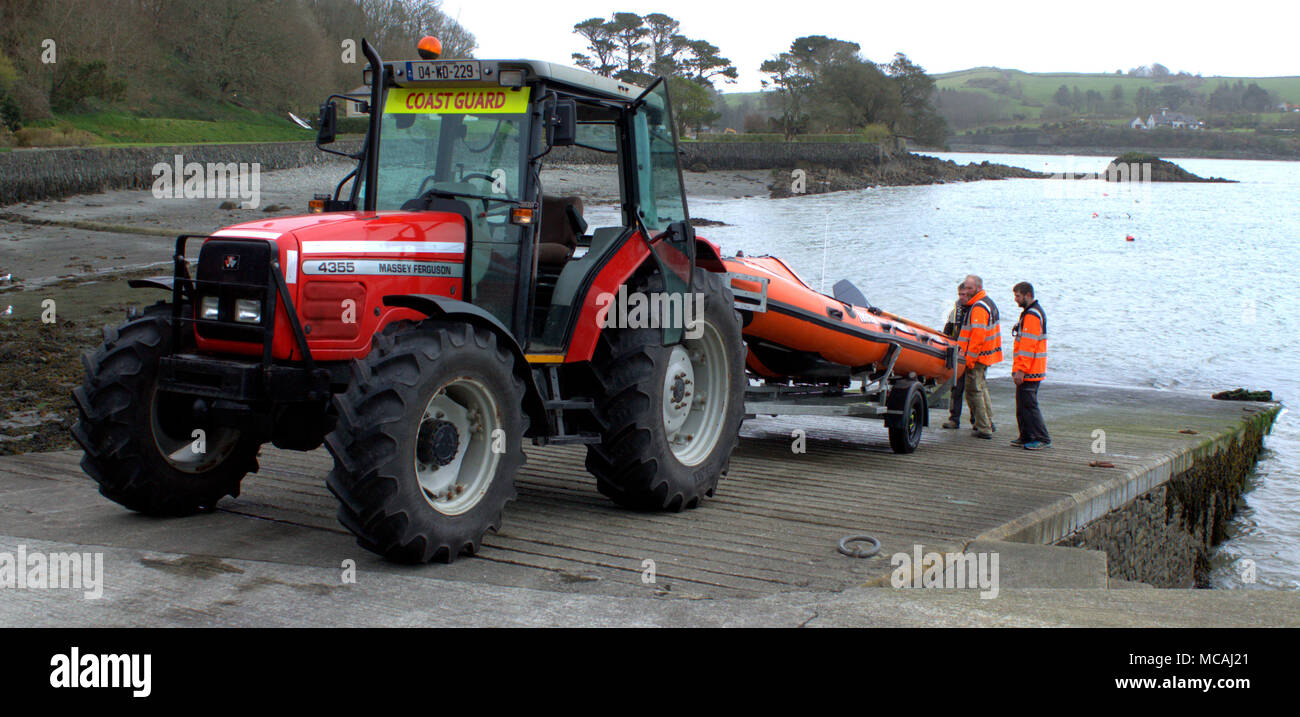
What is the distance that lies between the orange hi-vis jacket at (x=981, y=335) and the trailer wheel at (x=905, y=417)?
1386 mm

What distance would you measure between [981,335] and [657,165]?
5.43 m

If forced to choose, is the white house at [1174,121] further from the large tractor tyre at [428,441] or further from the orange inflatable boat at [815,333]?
the large tractor tyre at [428,441]

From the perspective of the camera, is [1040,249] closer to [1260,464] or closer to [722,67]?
[1260,464]

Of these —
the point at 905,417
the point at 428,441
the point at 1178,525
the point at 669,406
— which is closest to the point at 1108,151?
the point at 1178,525

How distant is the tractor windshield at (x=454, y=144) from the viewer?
670 centimetres

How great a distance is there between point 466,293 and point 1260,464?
1396cm

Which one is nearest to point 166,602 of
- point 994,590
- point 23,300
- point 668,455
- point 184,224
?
point 668,455

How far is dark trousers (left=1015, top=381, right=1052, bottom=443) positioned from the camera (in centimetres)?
1130

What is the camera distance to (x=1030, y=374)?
37.4 feet

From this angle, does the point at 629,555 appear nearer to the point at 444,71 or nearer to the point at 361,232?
the point at 361,232

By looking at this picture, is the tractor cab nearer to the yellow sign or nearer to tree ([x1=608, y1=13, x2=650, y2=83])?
the yellow sign

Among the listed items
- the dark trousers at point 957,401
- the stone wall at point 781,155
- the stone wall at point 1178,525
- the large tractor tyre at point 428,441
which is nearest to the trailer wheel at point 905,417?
the dark trousers at point 957,401

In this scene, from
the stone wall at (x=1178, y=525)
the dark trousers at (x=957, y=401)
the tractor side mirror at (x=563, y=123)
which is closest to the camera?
the tractor side mirror at (x=563, y=123)

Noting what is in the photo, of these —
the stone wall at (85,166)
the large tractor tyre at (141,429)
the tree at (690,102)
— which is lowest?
the large tractor tyre at (141,429)
